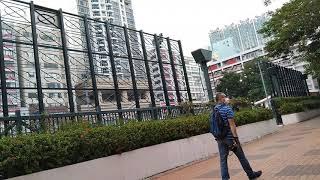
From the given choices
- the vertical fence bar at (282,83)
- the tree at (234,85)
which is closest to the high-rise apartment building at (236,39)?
the tree at (234,85)

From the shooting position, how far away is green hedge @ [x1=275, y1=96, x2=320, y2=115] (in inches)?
993

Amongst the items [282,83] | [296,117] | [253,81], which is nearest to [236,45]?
[253,81]

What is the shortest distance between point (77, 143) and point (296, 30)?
1946cm

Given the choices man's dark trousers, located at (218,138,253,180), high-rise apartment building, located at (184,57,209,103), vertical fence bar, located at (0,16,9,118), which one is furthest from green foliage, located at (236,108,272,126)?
vertical fence bar, located at (0,16,9,118)

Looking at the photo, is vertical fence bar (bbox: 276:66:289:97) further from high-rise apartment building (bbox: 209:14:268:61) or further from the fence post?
high-rise apartment building (bbox: 209:14:268:61)

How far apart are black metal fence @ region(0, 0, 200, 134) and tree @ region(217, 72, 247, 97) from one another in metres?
50.0

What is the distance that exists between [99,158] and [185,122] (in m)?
4.14

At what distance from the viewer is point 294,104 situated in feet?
86.8

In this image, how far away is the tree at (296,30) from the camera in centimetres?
2111

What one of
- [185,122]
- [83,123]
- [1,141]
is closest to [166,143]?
[185,122]

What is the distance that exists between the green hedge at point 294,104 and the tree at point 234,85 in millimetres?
31703

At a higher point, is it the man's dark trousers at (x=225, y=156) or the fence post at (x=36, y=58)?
the fence post at (x=36, y=58)

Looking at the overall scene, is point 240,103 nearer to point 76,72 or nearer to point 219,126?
point 76,72

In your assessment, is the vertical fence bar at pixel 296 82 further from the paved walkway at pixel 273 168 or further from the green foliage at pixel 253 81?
the green foliage at pixel 253 81
